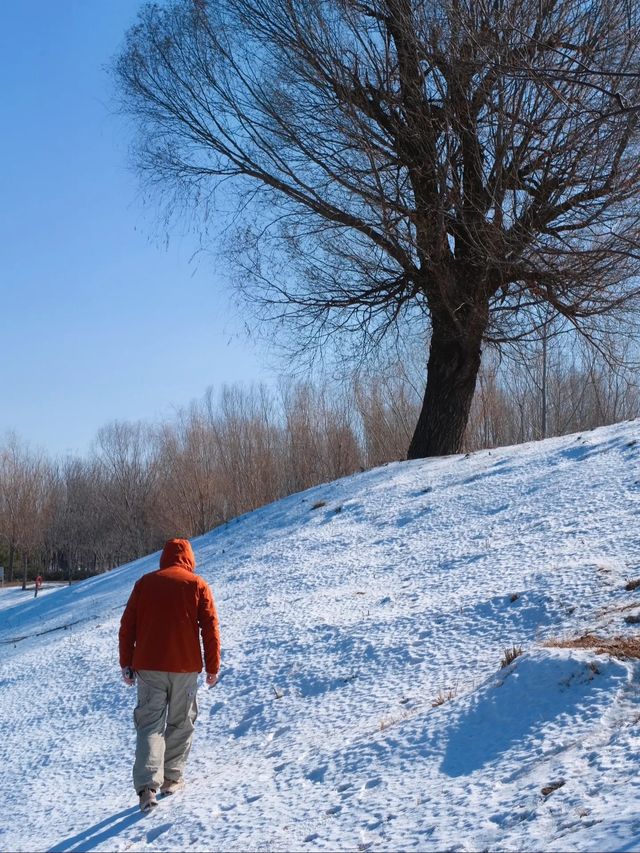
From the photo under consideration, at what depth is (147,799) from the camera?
5230mm

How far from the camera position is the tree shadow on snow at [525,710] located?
4664mm

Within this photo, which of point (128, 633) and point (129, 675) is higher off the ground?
point (128, 633)

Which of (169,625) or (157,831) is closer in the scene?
(157,831)

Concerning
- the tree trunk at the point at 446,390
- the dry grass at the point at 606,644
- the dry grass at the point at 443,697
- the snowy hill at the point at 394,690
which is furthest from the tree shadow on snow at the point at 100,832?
the tree trunk at the point at 446,390

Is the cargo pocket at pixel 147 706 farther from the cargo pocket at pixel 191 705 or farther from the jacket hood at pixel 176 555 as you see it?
the jacket hood at pixel 176 555

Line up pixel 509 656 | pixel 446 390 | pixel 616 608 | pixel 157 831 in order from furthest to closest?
pixel 446 390 < pixel 616 608 < pixel 509 656 < pixel 157 831

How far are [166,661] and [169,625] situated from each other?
0.22m

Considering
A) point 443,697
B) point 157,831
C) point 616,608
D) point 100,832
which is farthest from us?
point 616,608

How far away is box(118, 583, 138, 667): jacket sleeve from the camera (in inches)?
218

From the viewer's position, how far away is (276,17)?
12.7 meters

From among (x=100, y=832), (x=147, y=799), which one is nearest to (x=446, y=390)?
(x=147, y=799)

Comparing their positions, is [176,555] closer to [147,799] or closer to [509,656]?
[147,799]

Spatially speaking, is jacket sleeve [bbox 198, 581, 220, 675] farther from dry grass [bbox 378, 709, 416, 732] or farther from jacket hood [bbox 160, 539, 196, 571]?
dry grass [bbox 378, 709, 416, 732]

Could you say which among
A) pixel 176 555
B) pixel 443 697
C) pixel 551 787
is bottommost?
pixel 551 787
